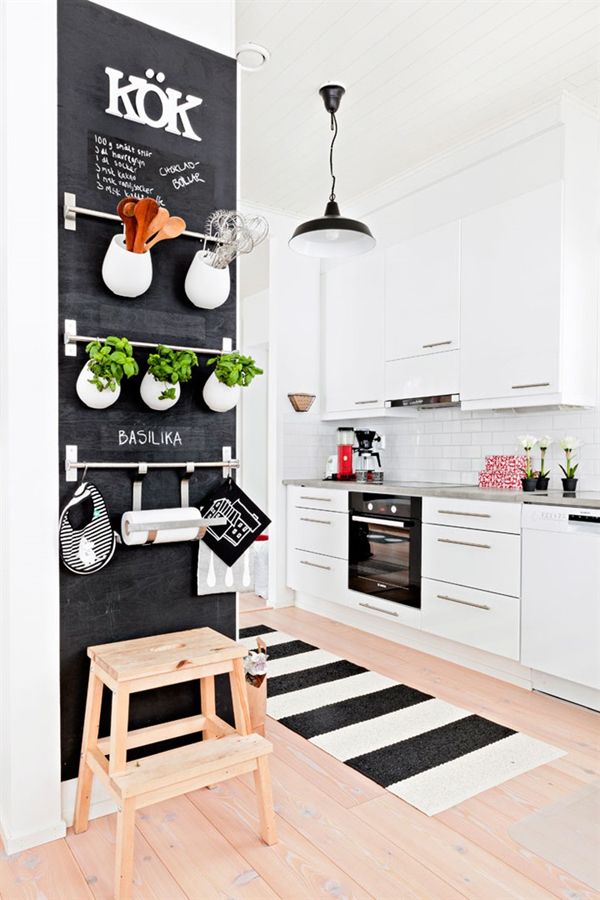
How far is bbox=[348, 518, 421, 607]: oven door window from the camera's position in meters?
3.69

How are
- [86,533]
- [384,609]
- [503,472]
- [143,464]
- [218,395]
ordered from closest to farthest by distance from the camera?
[86,533], [143,464], [218,395], [503,472], [384,609]

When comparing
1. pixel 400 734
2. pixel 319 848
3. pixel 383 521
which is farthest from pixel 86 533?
pixel 383 521

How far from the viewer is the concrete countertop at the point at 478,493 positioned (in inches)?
114

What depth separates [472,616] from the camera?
3.31 m

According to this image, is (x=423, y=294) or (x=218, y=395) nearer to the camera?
(x=218, y=395)

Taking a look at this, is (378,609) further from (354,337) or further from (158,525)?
(158,525)

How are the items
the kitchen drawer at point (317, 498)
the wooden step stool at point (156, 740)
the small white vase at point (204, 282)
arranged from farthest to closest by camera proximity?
the kitchen drawer at point (317, 498) < the small white vase at point (204, 282) < the wooden step stool at point (156, 740)

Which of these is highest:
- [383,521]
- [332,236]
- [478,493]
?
[332,236]

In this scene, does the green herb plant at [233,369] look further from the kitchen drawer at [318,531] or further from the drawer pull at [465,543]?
the kitchen drawer at [318,531]

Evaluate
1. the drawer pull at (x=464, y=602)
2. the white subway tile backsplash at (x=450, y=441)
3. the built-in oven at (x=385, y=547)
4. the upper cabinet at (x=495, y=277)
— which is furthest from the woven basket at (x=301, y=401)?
the drawer pull at (x=464, y=602)

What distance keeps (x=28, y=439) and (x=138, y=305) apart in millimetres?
567

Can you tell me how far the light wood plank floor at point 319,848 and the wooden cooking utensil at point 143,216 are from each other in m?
1.77

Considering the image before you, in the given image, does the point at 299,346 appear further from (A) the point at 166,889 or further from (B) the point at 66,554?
(A) the point at 166,889

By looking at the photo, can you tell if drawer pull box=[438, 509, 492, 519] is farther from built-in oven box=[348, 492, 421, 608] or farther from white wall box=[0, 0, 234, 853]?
white wall box=[0, 0, 234, 853]
